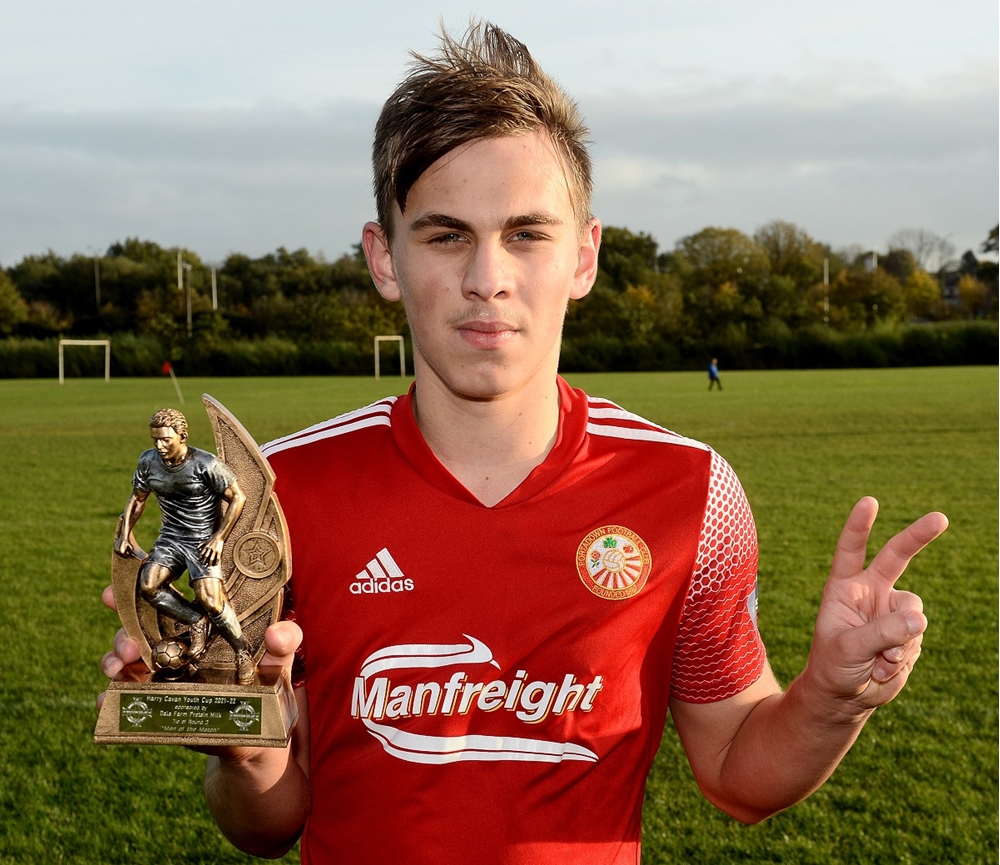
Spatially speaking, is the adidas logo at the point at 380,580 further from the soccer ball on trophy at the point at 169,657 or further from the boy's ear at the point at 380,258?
the boy's ear at the point at 380,258

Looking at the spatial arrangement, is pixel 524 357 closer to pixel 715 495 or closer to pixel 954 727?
pixel 715 495

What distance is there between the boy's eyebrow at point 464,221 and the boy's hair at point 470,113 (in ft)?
0.29

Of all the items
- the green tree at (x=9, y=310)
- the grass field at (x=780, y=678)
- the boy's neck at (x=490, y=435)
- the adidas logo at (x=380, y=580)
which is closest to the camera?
the adidas logo at (x=380, y=580)

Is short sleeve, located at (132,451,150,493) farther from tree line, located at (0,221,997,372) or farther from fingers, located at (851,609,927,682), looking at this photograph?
tree line, located at (0,221,997,372)

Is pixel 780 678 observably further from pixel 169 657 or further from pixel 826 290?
pixel 826 290

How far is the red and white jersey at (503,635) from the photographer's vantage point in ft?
5.80

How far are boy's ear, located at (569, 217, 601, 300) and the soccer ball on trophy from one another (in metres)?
0.94

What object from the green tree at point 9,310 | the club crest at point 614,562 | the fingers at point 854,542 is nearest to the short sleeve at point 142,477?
the club crest at point 614,562

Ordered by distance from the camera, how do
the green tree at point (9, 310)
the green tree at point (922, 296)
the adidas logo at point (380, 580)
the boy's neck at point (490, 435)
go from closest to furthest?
the adidas logo at point (380, 580) → the boy's neck at point (490, 435) → the green tree at point (9, 310) → the green tree at point (922, 296)

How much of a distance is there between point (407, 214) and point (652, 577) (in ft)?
2.57

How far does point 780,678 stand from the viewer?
5.55m

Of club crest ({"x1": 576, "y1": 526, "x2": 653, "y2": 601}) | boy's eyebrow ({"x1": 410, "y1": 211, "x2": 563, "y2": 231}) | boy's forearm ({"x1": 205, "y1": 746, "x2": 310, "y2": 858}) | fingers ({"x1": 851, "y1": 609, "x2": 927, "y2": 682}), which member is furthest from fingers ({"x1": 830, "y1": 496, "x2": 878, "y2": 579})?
boy's forearm ({"x1": 205, "y1": 746, "x2": 310, "y2": 858})

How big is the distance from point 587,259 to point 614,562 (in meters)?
0.58

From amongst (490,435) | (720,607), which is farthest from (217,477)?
(720,607)
